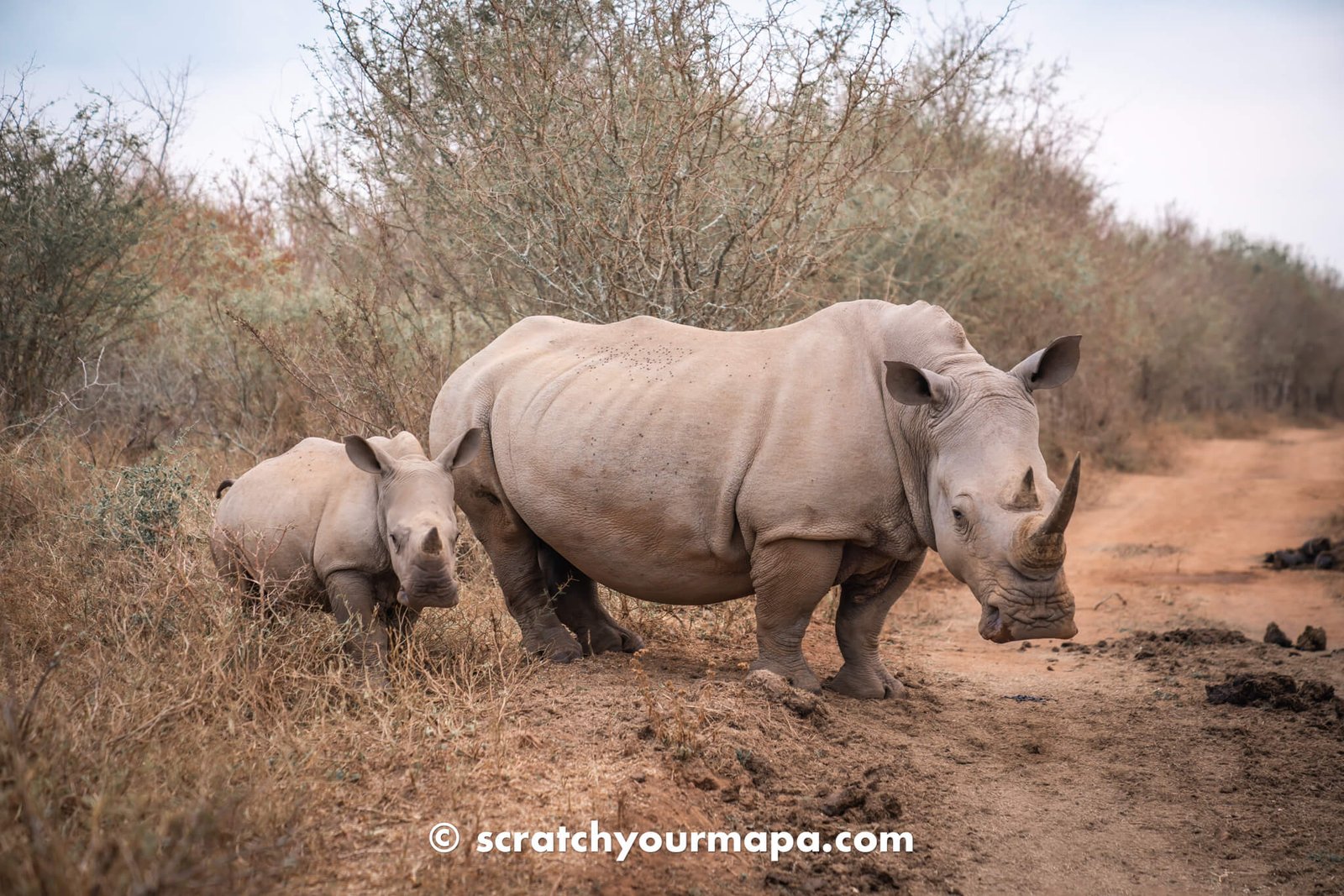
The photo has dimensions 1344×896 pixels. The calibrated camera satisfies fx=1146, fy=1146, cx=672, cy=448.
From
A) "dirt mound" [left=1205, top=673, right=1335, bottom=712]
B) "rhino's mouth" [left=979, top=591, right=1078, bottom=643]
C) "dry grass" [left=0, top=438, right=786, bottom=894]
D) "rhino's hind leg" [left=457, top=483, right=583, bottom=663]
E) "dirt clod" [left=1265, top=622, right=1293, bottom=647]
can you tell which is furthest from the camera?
"dirt clod" [left=1265, top=622, right=1293, bottom=647]

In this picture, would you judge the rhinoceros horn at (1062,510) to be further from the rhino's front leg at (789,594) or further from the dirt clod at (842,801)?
the dirt clod at (842,801)

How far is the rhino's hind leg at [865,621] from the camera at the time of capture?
5676 millimetres

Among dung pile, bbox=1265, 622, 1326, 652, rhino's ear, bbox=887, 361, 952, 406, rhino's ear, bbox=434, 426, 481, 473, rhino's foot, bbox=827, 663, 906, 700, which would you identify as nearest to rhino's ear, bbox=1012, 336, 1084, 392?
rhino's ear, bbox=887, 361, 952, 406

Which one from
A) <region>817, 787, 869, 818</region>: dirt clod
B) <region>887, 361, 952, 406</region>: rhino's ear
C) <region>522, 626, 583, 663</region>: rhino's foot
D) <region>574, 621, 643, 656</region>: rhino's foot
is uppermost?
<region>887, 361, 952, 406</region>: rhino's ear

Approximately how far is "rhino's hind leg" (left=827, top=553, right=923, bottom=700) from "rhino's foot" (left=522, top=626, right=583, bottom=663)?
135cm

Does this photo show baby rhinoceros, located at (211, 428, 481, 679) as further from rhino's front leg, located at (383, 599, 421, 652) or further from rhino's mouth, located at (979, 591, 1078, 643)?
rhino's mouth, located at (979, 591, 1078, 643)

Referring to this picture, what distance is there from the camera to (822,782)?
4.55 metres

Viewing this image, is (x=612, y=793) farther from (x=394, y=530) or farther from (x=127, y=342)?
(x=127, y=342)

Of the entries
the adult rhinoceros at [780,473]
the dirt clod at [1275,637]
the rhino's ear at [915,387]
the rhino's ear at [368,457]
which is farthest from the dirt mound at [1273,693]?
the rhino's ear at [368,457]

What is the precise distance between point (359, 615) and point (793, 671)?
6.66 feet

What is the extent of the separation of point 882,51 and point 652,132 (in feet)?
5.16

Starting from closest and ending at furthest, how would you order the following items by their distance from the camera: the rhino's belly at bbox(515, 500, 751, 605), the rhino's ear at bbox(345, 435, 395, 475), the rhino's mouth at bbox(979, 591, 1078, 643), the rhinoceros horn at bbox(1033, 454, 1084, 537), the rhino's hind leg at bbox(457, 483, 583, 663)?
the rhinoceros horn at bbox(1033, 454, 1084, 537), the rhino's mouth at bbox(979, 591, 1078, 643), the rhino's ear at bbox(345, 435, 395, 475), the rhino's belly at bbox(515, 500, 751, 605), the rhino's hind leg at bbox(457, 483, 583, 663)

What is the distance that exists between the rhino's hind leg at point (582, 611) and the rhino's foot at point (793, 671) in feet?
3.75

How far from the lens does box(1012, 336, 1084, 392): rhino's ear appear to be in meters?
4.96
